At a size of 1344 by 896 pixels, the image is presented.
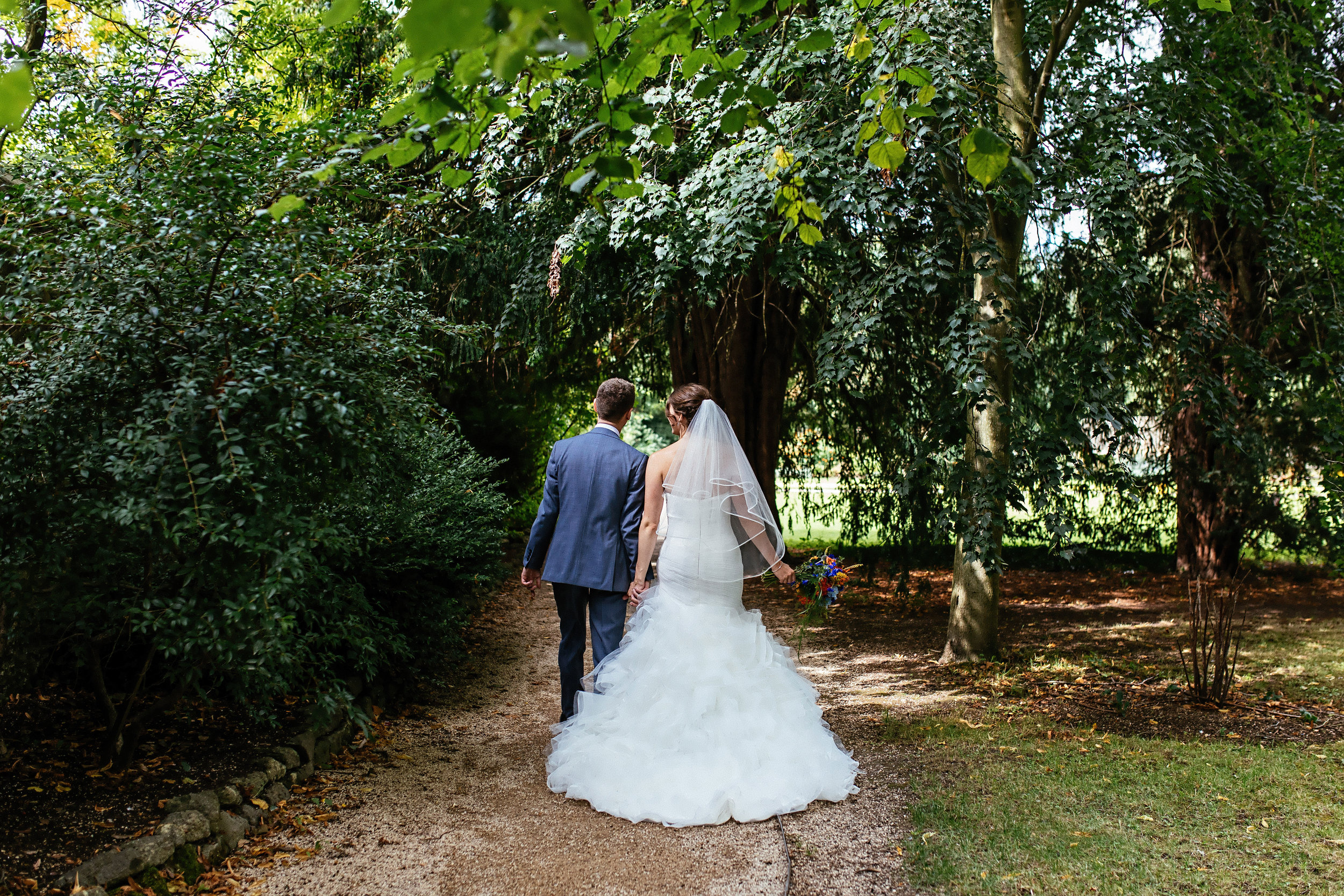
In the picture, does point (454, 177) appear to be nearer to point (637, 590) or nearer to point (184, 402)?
point (184, 402)

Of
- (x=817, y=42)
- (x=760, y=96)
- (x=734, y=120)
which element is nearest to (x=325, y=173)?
(x=734, y=120)

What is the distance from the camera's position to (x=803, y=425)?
12.7 meters

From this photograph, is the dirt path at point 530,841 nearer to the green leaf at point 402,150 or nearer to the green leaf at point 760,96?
the green leaf at point 402,150

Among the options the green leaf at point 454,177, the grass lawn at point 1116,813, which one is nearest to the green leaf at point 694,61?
the green leaf at point 454,177

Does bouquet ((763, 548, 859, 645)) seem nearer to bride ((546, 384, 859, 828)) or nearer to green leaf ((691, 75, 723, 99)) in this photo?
bride ((546, 384, 859, 828))

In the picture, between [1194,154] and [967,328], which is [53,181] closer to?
[967,328]

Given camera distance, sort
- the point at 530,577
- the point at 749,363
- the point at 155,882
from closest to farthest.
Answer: the point at 155,882
the point at 530,577
the point at 749,363

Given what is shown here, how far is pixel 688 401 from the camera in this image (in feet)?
15.9

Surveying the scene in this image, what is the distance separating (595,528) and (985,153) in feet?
9.01

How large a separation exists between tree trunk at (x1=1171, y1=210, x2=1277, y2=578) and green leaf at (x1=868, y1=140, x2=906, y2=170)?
5.80 meters

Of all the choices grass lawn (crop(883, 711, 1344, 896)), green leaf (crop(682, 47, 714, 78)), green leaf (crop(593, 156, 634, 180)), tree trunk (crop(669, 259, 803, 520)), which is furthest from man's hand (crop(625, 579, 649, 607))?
tree trunk (crop(669, 259, 803, 520))

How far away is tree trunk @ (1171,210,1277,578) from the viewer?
9.41m

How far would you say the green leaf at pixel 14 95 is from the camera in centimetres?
153

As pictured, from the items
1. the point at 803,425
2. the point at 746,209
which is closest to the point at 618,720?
the point at 746,209
